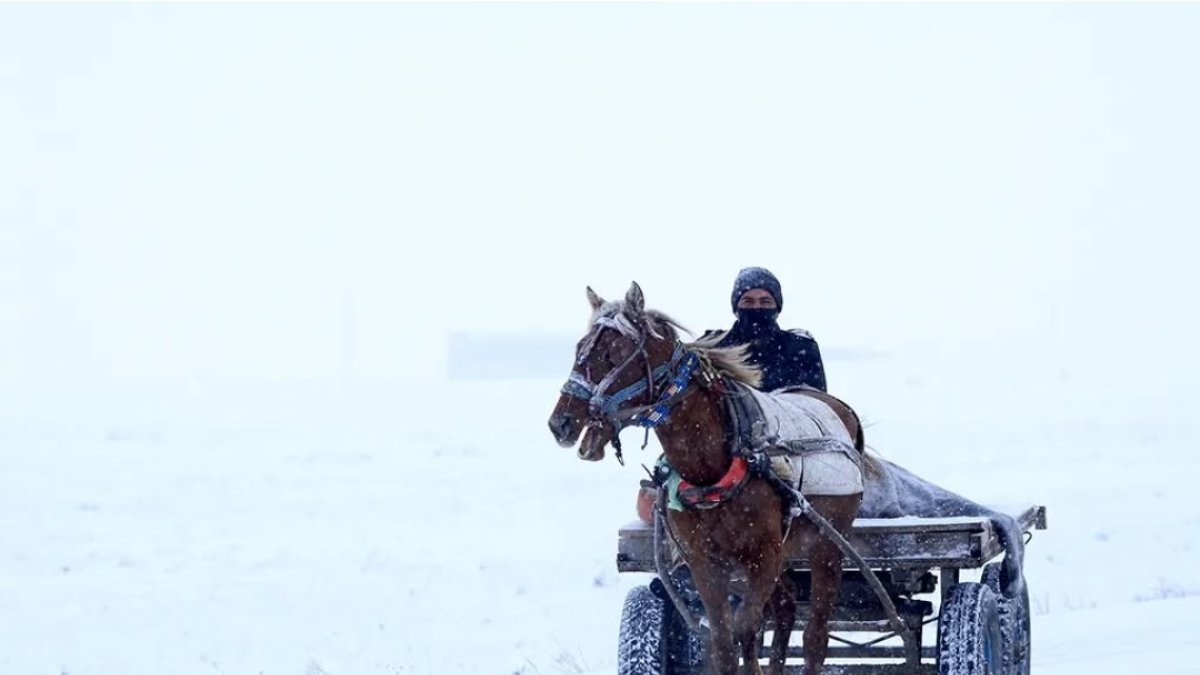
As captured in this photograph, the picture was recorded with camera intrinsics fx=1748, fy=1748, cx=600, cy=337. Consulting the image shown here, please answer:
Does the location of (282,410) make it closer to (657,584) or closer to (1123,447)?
(1123,447)

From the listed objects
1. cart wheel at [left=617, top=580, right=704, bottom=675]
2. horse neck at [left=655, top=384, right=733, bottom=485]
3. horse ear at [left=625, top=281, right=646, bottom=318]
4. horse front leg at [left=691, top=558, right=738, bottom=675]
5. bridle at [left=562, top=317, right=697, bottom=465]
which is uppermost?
horse ear at [left=625, top=281, right=646, bottom=318]

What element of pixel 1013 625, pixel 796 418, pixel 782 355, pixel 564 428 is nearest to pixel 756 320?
pixel 782 355

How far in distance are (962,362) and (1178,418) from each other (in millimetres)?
13214

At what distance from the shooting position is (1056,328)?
58438 millimetres

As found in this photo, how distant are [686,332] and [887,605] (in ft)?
5.43

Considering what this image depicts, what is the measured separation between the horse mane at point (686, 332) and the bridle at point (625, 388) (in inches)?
1.0

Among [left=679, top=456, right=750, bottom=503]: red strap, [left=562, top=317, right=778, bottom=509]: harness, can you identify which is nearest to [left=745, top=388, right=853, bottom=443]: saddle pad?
[left=562, top=317, right=778, bottom=509]: harness

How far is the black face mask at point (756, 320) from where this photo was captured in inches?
341

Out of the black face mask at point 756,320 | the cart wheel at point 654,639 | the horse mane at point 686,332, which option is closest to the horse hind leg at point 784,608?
the cart wheel at point 654,639

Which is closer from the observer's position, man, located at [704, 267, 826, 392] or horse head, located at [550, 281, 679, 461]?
horse head, located at [550, 281, 679, 461]

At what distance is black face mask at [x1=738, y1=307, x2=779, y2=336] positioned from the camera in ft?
28.4

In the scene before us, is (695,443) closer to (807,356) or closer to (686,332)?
(686,332)

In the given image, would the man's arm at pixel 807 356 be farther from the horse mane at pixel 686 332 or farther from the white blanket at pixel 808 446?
the horse mane at pixel 686 332

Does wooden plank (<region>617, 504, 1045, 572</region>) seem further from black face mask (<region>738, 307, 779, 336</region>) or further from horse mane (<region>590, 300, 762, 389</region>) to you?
black face mask (<region>738, 307, 779, 336</region>)
